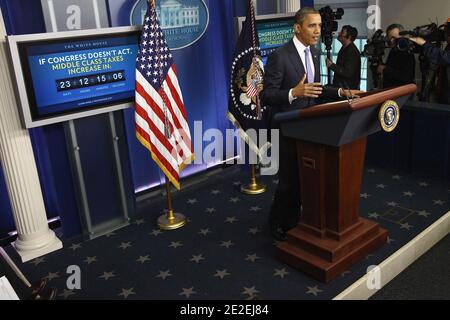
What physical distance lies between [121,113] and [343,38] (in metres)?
2.40

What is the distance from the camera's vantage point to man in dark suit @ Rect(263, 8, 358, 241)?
104 inches

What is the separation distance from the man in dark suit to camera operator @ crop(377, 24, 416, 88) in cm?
188

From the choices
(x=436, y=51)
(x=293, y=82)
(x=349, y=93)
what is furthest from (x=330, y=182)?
(x=436, y=51)

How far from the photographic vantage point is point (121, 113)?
3.43 metres

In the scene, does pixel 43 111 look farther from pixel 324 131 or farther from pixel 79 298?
pixel 324 131

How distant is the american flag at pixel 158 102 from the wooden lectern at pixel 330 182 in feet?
3.29

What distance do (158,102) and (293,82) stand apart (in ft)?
3.33

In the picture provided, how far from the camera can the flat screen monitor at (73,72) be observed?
2.80 m

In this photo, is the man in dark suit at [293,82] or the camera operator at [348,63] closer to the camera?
the man in dark suit at [293,82]

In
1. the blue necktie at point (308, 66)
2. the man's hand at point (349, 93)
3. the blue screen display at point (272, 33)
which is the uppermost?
the blue screen display at point (272, 33)

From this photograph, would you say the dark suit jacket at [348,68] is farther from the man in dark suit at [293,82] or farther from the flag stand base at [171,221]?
the flag stand base at [171,221]

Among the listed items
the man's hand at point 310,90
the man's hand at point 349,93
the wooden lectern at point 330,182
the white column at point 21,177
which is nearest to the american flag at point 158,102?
the white column at point 21,177

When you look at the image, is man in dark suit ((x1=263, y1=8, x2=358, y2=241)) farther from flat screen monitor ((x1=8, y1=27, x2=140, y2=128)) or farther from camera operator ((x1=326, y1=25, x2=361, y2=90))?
camera operator ((x1=326, y1=25, x2=361, y2=90))
